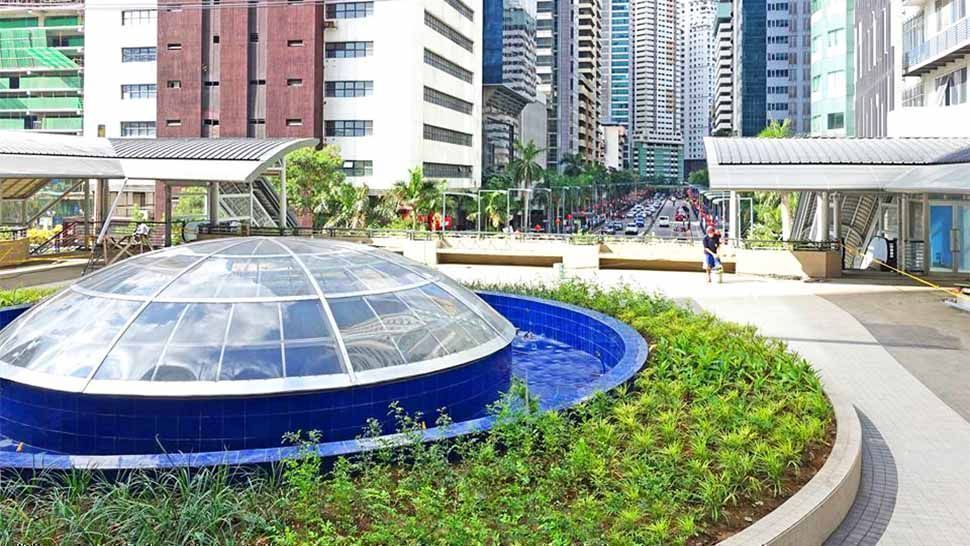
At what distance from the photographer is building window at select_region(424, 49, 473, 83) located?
67.6m

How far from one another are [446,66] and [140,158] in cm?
4005

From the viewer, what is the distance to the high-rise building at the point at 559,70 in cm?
14125

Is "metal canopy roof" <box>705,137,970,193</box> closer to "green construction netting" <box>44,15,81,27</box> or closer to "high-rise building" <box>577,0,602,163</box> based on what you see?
"green construction netting" <box>44,15,81,27</box>

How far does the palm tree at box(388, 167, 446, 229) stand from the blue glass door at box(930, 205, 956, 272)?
27.8 m

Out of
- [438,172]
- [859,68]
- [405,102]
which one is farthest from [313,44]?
[859,68]

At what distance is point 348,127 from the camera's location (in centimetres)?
6431

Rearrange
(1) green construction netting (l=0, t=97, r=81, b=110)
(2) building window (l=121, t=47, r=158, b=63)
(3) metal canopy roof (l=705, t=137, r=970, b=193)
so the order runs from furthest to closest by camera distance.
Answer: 1. (1) green construction netting (l=0, t=97, r=81, b=110)
2. (2) building window (l=121, t=47, r=158, b=63)
3. (3) metal canopy roof (l=705, t=137, r=970, b=193)

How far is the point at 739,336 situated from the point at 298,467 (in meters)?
8.13

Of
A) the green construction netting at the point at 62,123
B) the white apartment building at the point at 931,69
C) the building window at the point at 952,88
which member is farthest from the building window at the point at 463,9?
the building window at the point at 952,88

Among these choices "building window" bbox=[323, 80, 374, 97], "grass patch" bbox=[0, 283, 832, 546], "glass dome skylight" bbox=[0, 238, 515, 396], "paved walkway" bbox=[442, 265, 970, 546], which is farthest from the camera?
"building window" bbox=[323, 80, 374, 97]

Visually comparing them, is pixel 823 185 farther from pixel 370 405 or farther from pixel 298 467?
pixel 298 467

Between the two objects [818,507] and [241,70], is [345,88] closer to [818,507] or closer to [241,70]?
[241,70]

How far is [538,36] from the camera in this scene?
140m

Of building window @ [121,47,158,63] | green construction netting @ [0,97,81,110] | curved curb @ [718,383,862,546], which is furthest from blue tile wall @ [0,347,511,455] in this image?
green construction netting @ [0,97,81,110]
